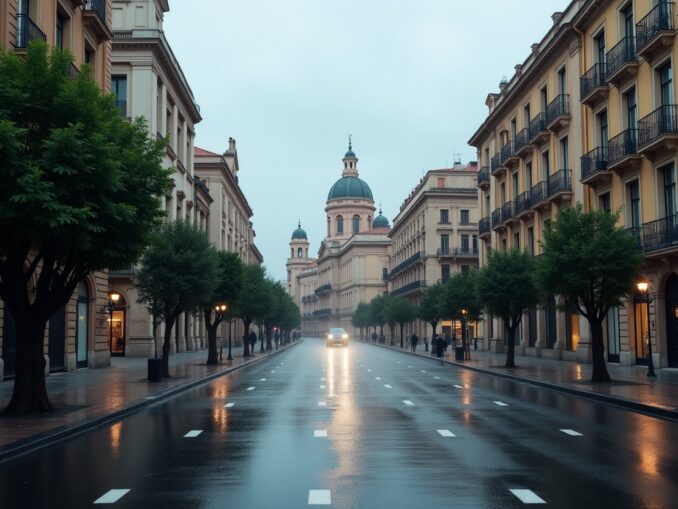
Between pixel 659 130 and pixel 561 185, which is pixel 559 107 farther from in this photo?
pixel 659 130

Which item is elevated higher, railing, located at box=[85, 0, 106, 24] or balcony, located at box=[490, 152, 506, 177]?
railing, located at box=[85, 0, 106, 24]

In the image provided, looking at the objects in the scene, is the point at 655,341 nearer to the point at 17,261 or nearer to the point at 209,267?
the point at 209,267

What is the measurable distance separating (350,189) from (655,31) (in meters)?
140

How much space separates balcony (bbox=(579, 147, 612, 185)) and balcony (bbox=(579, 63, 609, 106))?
2.39m

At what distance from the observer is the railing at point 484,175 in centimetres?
5554

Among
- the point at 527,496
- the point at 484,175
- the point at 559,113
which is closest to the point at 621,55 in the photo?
the point at 559,113

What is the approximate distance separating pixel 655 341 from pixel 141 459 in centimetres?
2443

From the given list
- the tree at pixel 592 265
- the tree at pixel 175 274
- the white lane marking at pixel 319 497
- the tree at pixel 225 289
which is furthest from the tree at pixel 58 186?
the tree at pixel 225 289

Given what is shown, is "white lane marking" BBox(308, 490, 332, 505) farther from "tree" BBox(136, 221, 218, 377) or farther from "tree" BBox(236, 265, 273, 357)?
"tree" BBox(236, 265, 273, 357)

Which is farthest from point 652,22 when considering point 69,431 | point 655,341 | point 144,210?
point 69,431

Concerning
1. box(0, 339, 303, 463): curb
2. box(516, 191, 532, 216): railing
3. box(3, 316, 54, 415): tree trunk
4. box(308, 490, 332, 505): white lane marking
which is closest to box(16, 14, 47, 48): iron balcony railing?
box(3, 316, 54, 415): tree trunk

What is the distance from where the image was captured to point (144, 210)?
17141 millimetres

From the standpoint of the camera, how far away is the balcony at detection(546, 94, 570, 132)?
3941 centimetres

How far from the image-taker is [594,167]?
1379 inches
